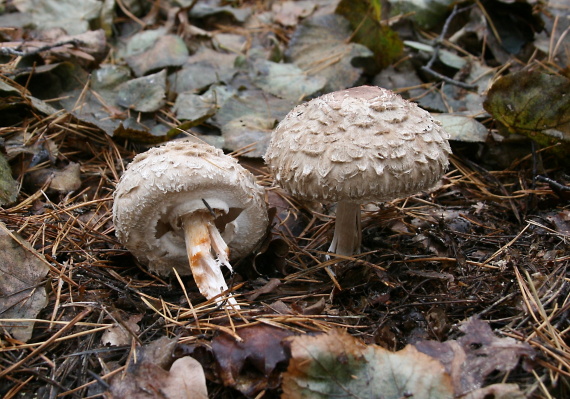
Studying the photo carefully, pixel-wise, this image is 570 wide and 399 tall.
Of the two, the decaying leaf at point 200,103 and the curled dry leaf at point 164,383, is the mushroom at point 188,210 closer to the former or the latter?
the curled dry leaf at point 164,383

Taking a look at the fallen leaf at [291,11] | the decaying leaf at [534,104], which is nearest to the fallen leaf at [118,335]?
the decaying leaf at [534,104]

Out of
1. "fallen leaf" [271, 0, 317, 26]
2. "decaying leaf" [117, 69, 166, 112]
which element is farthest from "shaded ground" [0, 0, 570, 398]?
"fallen leaf" [271, 0, 317, 26]

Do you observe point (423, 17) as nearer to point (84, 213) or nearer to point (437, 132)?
point (437, 132)

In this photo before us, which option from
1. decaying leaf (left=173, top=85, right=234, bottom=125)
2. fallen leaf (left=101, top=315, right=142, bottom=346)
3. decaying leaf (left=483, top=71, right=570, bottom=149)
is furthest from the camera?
decaying leaf (left=173, top=85, right=234, bottom=125)

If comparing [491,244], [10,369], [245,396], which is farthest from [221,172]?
[491,244]

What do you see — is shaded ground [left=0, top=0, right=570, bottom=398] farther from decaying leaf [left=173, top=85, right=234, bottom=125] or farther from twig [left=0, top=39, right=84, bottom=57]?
decaying leaf [left=173, top=85, right=234, bottom=125]
